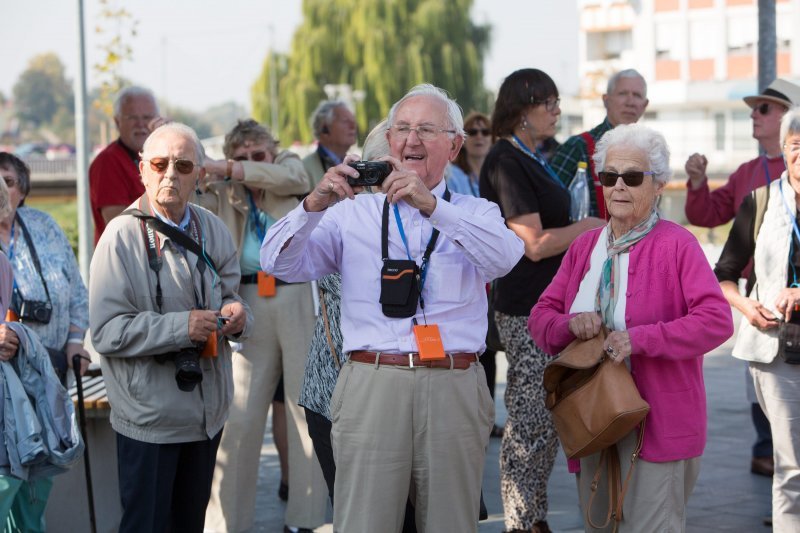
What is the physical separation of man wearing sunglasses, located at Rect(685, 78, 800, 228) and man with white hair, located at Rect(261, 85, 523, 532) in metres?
3.21

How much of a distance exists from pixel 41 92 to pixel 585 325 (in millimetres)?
191618

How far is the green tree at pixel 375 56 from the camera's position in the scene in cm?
5134

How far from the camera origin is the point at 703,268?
4.30m

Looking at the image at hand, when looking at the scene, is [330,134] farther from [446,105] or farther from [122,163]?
[446,105]

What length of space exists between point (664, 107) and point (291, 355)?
60.8m

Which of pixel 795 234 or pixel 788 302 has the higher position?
pixel 795 234

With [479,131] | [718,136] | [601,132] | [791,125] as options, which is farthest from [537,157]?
[718,136]

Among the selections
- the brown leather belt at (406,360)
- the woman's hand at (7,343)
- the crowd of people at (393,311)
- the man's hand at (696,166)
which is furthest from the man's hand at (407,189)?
the man's hand at (696,166)

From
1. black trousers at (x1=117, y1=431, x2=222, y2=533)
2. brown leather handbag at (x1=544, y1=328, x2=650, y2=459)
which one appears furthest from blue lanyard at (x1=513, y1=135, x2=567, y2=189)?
black trousers at (x1=117, y1=431, x2=222, y2=533)

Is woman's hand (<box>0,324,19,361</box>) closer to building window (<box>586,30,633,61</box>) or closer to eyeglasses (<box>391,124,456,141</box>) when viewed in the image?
eyeglasses (<box>391,124,456,141</box>)

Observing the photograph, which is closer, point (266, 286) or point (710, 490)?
point (266, 286)

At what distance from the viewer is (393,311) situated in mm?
3881

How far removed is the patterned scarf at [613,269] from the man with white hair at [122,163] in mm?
3025

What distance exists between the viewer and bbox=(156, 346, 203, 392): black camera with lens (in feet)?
15.3
